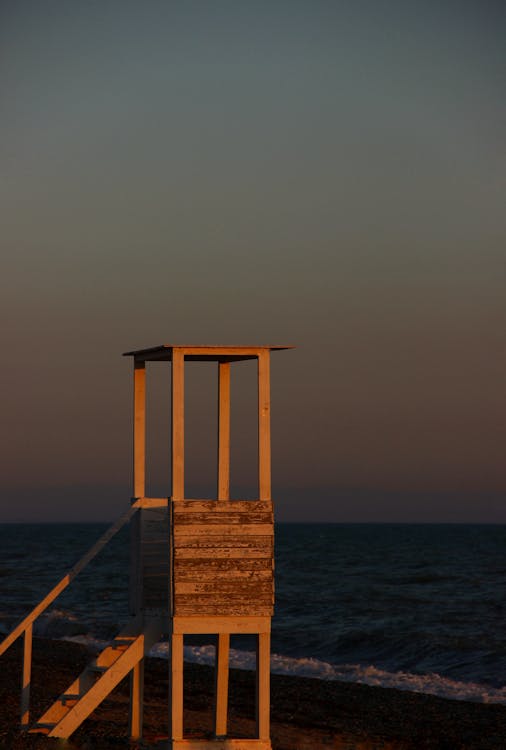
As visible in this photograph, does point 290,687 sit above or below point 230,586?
below

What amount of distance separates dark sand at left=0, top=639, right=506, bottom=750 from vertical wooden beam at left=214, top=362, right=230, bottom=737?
3.07 feet

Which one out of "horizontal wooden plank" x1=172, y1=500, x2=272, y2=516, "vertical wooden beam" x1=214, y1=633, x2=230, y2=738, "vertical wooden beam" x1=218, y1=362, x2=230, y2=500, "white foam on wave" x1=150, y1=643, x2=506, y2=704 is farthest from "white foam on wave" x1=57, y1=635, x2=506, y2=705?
"horizontal wooden plank" x1=172, y1=500, x2=272, y2=516

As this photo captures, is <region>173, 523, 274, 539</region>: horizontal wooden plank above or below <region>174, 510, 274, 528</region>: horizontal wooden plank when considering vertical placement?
below

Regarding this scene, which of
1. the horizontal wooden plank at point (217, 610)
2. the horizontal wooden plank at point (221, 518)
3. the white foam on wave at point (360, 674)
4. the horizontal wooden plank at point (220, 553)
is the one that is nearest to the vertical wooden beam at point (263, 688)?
the horizontal wooden plank at point (217, 610)

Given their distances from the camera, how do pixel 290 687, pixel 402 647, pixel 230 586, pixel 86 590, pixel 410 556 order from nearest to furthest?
pixel 230 586 < pixel 290 687 < pixel 402 647 < pixel 86 590 < pixel 410 556

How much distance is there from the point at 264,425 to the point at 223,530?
1381mm

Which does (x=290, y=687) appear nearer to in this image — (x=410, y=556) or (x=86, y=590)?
(x=86, y=590)

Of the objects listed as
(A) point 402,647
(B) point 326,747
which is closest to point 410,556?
(A) point 402,647

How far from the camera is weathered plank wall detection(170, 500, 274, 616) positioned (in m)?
14.8

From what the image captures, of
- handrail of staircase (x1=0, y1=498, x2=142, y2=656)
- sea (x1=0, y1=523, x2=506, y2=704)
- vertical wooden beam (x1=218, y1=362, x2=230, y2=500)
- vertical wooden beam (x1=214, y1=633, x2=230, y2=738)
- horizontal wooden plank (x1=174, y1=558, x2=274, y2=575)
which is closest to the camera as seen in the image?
horizontal wooden plank (x1=174, y1=558, x2=274, y2=575)

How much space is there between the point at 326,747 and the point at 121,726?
3206 millimetres

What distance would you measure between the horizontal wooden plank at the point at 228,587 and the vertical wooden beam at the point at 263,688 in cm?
60

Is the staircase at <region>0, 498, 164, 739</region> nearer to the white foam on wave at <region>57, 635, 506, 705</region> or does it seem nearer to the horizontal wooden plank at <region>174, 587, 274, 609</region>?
the horizontal wooden plank at <region>174, 587, 274, 609</region>

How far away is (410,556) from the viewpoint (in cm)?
8569
